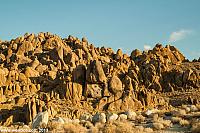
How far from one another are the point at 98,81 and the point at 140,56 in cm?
3146

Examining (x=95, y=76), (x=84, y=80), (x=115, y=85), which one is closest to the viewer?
(x=115, y=85)

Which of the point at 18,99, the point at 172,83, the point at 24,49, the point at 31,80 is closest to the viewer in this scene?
the point at 18,99

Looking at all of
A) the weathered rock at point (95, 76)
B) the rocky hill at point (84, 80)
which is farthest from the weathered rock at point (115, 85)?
the weathered rock at point (95, 76)

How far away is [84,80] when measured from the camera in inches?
2820

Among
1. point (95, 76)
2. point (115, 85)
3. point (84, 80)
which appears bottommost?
point (115, 85)

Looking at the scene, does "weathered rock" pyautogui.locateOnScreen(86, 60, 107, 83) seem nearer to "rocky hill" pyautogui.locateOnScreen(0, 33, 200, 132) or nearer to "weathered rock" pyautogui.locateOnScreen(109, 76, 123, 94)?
"rocky hill" pyautogui.locateOnScreen(0, 33, 200, 132)

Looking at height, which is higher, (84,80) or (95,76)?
(95,76)

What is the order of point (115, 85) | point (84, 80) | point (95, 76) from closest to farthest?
point (115, 85) < point (95, 76) < point (84, 80)

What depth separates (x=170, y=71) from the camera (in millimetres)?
84750

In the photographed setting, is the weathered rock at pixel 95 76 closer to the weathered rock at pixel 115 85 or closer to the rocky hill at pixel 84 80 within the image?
the rocky hill at pixel 84 80

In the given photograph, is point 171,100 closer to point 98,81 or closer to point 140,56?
point 98,81

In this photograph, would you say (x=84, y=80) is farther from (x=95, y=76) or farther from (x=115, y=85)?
(x=115, y=85)

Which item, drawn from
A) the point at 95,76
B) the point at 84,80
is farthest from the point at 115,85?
the point at 84,80

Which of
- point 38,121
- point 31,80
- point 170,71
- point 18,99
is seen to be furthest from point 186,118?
point 170,71
